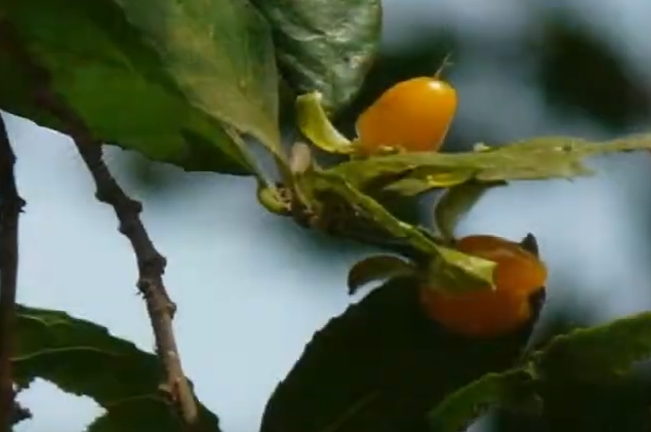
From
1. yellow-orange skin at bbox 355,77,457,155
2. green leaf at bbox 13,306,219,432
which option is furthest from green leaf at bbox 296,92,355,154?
green leaf at bbox 13,306,219,432

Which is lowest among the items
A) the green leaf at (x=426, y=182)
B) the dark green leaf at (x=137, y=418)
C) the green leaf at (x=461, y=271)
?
the green leaf at (x=461, y=271)

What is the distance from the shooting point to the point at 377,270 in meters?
0.49

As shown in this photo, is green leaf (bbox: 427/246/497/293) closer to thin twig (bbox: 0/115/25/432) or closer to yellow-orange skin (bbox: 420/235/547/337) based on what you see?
yellow-orange skin (bbox: 420/235/547/337)

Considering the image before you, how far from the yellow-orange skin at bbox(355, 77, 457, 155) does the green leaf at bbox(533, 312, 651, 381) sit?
0.25 feet

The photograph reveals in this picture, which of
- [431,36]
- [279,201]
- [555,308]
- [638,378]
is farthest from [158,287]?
[431,36]

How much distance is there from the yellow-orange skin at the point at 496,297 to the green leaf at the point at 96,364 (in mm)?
116

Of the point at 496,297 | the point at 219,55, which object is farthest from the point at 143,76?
the point at 496,297

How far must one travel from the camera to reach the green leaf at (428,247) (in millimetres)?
440

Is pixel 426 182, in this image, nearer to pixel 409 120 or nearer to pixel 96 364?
pixel 409 120

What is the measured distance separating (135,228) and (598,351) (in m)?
0.16

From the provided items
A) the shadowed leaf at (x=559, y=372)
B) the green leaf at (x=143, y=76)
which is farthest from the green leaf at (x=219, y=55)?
the shadowed leaf at (x=559, y=372)

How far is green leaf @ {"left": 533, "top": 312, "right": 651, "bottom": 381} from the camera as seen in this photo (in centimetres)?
46

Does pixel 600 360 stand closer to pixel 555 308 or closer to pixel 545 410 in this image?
pixel 545 410

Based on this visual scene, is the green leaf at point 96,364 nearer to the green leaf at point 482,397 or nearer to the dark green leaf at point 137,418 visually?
A: the dark green leaf at point 137,418
